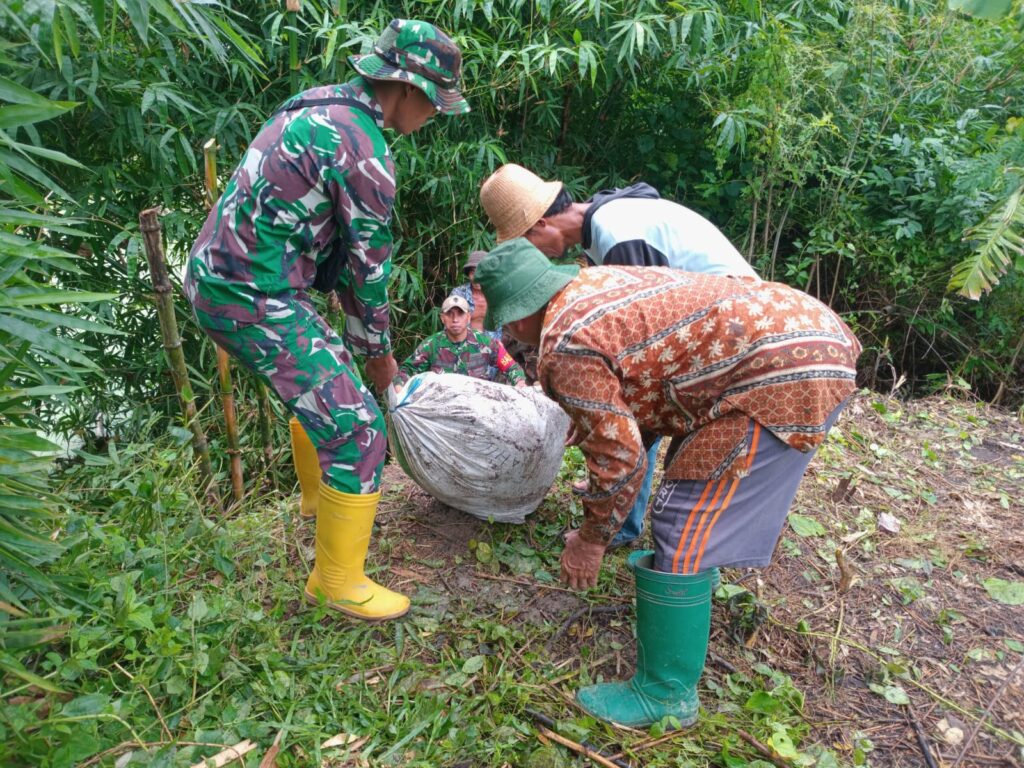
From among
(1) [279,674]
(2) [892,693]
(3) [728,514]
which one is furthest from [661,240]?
(1) [279,674]

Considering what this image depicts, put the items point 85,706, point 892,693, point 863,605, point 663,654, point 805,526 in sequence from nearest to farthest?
point 85,706, point 663,654, point 892,693, point 863,605, point 805,526

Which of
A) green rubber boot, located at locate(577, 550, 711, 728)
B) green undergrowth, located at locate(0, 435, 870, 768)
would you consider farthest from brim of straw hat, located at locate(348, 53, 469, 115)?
green undergrowth, located at locate(0, 435, 870, 768)

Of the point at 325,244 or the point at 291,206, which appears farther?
the point at 325,244

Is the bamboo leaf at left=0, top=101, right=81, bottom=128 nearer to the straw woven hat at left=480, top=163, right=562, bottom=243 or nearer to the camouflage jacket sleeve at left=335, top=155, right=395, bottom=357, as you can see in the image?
the camouflage jacket sleeve at left=335, top=155, right=395, bottom=357

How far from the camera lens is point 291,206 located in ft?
6.64

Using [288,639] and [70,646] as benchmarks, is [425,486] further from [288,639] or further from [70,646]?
[70,646]

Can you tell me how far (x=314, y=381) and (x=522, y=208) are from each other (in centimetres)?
114

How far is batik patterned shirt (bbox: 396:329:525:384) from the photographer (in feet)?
13.3

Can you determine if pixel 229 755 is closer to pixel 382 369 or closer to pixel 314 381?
pixel 314 381

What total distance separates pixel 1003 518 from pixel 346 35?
410 cm

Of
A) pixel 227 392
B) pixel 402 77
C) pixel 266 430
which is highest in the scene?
pixel 402 77

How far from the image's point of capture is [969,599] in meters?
2.71

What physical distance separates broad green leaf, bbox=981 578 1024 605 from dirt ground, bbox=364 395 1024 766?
24 mm

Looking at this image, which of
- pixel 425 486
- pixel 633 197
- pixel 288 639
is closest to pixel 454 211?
pixel 633 197
